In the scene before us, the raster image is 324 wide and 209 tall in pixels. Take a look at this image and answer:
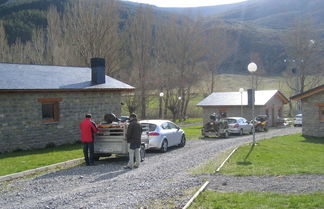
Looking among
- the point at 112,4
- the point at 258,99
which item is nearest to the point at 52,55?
the point at 112,4

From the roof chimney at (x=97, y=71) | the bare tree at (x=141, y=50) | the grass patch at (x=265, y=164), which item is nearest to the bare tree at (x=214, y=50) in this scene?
the bare tree at (x=141, y=50)

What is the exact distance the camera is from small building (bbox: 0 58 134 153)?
1712cm

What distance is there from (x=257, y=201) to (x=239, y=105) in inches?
1225

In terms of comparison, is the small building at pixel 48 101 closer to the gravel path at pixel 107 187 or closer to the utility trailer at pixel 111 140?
the utility trailer at pixel 111 140

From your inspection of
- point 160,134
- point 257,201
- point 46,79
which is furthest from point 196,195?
point 46,79

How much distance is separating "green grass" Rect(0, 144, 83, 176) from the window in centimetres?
165

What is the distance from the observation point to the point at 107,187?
9.40m

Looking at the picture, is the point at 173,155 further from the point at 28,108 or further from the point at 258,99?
the point at 258,99

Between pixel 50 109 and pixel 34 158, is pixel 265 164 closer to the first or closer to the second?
pixel 34 158

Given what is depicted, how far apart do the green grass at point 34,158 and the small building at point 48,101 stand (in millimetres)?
1006

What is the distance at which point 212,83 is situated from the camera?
64500mm

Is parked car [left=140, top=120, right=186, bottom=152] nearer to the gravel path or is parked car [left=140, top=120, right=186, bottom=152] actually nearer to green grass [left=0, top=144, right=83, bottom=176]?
the gravel path

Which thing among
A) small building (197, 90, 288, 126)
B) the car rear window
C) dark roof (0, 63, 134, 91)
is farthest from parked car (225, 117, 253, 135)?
the car rear window

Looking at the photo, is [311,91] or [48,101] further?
[311,91]
